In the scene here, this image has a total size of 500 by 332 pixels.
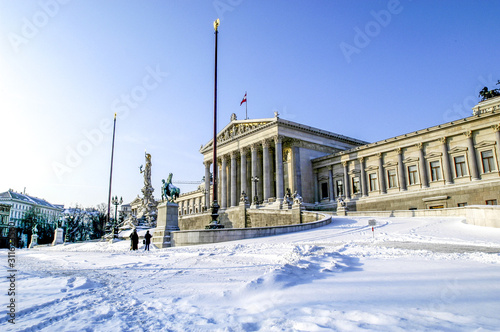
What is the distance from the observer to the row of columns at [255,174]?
48.2 meters

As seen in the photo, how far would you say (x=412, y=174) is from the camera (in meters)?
40.7

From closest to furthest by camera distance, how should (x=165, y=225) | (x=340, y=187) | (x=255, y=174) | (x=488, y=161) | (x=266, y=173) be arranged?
(x=165, y=225)
(x=488, y=161)
(x=340, y=187)
(x=266, y=173)
(x=255, y=174)

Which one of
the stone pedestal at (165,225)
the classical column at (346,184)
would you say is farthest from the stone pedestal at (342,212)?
the stone pedestal at (165,225)

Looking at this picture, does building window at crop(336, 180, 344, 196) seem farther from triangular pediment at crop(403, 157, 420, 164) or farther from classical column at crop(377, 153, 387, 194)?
triangular pediment at crop(403, 157, 420, 164)

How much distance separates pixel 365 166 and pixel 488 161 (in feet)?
47.4

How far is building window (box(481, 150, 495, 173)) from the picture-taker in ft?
111

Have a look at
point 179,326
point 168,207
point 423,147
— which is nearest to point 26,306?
point 179,326

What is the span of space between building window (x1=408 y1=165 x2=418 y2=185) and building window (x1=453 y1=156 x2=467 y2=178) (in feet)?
14.9

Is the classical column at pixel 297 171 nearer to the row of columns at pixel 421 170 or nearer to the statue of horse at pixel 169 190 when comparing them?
the row of columns at pixel 421 170

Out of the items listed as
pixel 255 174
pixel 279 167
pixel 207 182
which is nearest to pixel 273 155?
pixel 255 174

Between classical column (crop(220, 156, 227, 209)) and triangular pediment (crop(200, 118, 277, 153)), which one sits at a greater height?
triangular pediment (crop(200, 118, 277, 153))

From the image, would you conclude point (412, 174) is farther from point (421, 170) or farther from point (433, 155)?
point (433, 155)

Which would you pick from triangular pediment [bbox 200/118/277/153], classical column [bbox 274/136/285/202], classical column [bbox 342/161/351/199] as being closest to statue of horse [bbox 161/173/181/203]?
classical column [bbox 274/136/285/202]

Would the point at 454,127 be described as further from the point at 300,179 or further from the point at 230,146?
the point at 230,146
